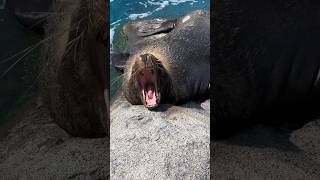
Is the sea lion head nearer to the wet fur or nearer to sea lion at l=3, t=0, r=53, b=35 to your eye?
the wet fur

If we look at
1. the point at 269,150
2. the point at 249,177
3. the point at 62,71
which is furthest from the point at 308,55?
the point at 62,71

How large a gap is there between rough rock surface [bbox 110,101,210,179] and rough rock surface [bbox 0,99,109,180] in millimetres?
111

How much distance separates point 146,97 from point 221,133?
39cm

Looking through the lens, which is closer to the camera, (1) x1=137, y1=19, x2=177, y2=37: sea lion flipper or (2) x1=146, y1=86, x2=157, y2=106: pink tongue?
(2) x1=146, y1=86, x2=157, y2=106: pink tongue

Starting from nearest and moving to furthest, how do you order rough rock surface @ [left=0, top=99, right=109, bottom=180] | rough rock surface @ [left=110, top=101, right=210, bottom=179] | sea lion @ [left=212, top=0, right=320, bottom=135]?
rough rock surface @ [left=110, top=101, right=210, bottom=179] < rough rock surface @ [left=0, top=99, right=109, bottom=180] < sea lion @ [left=212, top=0, right=320, bottom=135]

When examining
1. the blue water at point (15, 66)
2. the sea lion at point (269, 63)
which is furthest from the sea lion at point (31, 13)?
the sea lion at point (269, 63)

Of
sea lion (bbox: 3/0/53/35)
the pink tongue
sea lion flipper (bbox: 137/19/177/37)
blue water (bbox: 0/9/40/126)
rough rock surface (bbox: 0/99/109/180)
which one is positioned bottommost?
rough rock surface (bbox: 0/99/109/180)

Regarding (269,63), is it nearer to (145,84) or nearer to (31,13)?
(145,84)

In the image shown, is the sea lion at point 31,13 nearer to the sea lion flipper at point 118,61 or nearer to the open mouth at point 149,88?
the sea lion flipper at point 118,61

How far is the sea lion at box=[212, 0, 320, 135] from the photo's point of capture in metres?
2.28

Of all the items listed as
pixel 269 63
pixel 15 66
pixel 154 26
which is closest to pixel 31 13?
pixel 15 66

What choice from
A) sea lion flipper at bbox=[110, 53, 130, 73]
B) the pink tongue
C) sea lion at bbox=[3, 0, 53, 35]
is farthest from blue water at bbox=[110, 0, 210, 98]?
sea lion at bbox=[3, 0, 53, 35]

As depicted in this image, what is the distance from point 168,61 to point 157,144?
479 millimetres

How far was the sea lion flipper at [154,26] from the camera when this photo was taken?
2.31 metres
